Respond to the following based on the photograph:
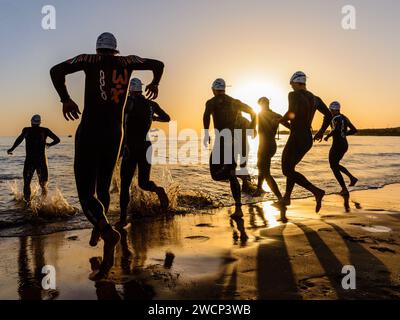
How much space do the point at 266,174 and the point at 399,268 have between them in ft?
15.8

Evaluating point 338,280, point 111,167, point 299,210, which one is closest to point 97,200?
point 111,167

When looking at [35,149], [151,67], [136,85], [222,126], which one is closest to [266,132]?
[222,126]

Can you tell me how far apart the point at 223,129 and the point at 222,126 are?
2.3 inches

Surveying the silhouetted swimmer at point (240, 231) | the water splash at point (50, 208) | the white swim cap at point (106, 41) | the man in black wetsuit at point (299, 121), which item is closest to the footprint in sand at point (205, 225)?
the silhouetted swimmer at point (240, 231)

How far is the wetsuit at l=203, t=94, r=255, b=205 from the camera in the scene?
23.5ft

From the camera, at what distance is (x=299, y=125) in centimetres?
712

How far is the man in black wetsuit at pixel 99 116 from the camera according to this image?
3877 millimetres

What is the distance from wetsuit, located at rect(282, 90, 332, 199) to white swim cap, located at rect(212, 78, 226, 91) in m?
1.18

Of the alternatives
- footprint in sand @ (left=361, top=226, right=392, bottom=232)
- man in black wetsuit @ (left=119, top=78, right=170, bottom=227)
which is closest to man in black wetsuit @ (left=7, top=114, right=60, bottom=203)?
man in black wetsuit @ (left=119, top=78, right=170, bottom=227)

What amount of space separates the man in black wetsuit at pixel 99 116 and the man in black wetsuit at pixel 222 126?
3234mm

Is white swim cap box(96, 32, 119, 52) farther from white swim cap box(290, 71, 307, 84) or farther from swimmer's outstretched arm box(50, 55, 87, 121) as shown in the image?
white swim cap box(290, 71, 307, 84)

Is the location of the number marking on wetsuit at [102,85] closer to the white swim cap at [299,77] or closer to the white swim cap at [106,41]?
the white swim cap at [106,41]

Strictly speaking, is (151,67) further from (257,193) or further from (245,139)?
(257,193)

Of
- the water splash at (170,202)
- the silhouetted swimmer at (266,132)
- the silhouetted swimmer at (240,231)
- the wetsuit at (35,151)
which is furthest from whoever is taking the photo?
the silhouetted swimmer at (266,132)
